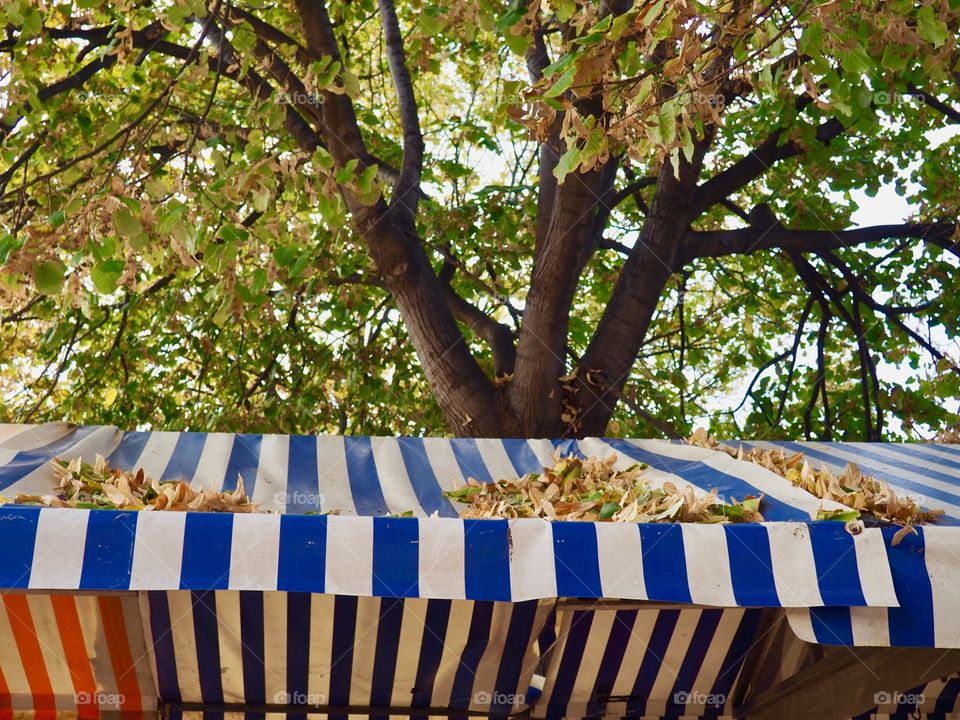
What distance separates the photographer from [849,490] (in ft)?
11.8

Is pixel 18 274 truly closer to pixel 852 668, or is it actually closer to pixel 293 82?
pixel 293 82

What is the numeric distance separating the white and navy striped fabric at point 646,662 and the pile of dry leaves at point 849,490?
2.14ft

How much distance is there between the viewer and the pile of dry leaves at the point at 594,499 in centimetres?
327

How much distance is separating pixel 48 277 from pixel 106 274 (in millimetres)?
230

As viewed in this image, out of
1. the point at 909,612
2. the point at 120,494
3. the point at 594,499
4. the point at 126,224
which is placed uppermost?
the point at 126,224

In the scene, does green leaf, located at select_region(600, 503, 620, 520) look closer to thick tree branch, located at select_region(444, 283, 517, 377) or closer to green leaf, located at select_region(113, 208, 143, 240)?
green leaf, located at select_region(113, 208, 143, 240)

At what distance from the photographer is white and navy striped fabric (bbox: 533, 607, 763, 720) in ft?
13.8

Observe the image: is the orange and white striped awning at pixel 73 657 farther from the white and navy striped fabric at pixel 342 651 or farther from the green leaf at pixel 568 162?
the green leaf at pixel 568 162

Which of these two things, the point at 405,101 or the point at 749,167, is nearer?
the point at 405,101

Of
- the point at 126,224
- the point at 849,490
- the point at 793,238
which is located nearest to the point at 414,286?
the point at 126,224

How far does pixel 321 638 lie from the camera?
4004 mm

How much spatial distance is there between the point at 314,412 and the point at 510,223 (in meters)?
2.50

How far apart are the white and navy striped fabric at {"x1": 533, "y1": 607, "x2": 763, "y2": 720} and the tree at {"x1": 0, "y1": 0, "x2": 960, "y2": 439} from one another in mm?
1898

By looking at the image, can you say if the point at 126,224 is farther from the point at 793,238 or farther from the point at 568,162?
the point at 793,238
